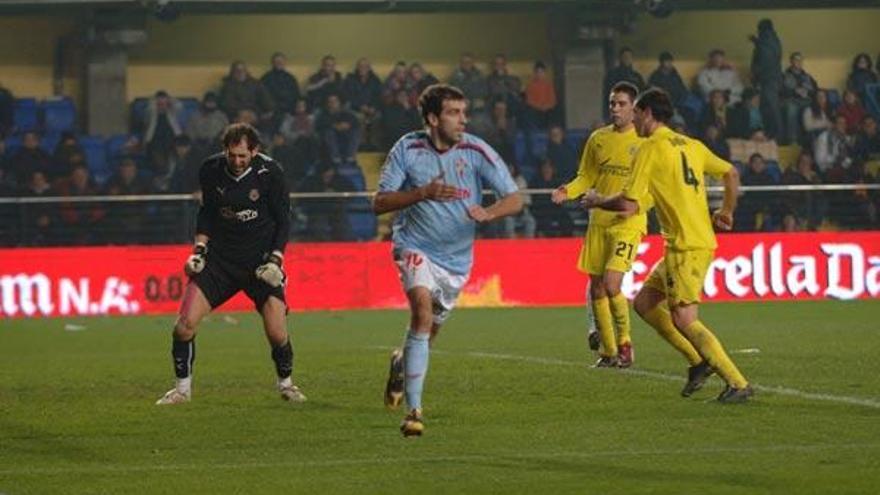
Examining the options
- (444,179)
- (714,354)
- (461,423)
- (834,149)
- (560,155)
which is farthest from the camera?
(834,149)

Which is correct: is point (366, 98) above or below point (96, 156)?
above

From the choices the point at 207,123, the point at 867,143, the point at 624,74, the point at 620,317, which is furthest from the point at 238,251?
the point at 867,143

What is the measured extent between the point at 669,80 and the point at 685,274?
63.7 feet

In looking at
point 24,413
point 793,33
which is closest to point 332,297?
point 793,33

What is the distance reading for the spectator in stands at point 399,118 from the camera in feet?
106

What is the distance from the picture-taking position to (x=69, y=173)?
102 ft


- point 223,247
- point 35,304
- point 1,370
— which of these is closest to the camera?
point 223,247

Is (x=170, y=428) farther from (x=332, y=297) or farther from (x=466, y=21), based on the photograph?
(x=466, y=21)

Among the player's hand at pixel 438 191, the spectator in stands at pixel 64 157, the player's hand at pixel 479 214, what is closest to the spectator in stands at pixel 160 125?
the spectator in stands at pixel 64 157

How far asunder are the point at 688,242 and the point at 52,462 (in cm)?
462

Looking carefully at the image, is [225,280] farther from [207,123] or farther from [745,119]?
[745,119]

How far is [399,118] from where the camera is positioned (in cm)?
3238

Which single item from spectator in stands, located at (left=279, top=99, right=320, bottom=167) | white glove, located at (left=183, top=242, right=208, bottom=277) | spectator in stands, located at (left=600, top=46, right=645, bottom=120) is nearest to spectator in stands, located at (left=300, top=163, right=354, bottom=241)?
spectator in stands, located at (left=279, top=99, right=320, bottom=167)

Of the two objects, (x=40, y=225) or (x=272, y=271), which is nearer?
(x=272, y=271)
